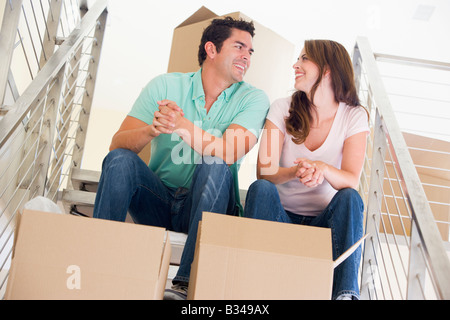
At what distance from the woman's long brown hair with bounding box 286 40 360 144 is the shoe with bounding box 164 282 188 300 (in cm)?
67

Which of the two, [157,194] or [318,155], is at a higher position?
[318,155]

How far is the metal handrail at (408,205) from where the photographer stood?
952 millimetres

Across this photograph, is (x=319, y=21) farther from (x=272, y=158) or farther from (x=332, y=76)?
(x=272, y=158)

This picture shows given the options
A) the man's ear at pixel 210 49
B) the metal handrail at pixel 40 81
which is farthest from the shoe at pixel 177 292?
the man's ear at pixel 210 49

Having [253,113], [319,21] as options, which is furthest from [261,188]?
[319,21]

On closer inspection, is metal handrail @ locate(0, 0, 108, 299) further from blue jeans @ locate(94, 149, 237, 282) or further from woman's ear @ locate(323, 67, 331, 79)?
woman's ear @ locate(323, 67, 331, 79)

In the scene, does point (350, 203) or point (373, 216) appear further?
point (373, 216)

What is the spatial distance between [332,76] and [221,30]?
1.59 feet

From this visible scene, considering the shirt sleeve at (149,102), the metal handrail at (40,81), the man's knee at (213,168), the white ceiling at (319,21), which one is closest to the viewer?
the metal handrail at (40,81)

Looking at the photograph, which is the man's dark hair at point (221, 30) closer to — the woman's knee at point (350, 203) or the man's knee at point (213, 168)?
the man's knee at point (213, 168)

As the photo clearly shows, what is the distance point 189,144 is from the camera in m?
1.43
